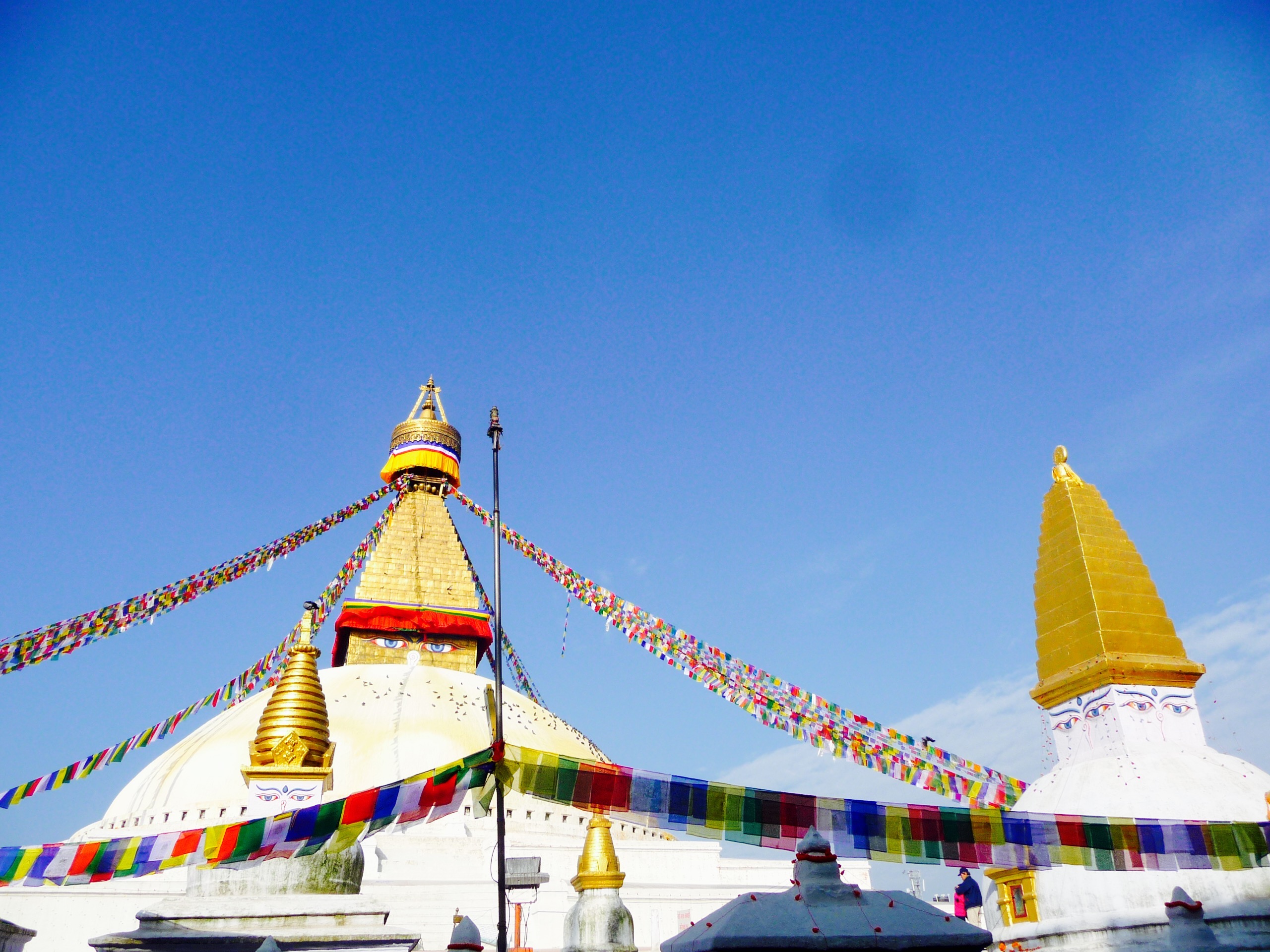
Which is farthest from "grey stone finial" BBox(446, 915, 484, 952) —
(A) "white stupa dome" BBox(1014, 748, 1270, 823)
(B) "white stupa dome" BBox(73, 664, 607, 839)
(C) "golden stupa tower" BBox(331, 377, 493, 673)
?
(C) "golden stupa tower" BBox(331, 377, 493, 673)

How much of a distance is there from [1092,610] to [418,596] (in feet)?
55.0

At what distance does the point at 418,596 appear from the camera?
22.4m

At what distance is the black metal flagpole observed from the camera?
5.08m

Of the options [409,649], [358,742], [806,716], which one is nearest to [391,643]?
[409,649]

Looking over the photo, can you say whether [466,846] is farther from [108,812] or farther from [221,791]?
[108,812]

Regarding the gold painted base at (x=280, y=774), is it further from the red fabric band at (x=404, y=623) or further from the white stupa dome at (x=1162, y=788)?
the red fabric band at (x=404, y=623)

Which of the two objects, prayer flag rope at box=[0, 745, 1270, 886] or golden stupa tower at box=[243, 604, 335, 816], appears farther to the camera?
golden stupa tower at box=[243, 604, 335, 816]

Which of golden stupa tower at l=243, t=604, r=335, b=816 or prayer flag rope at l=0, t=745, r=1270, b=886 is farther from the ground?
golden stupa tower at l=243, t=604, r=335, b=816

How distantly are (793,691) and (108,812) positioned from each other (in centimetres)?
1234

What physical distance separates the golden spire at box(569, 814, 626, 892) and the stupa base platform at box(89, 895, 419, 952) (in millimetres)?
3443

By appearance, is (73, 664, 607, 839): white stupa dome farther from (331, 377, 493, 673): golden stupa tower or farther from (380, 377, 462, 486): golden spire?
(380, 377, 462, 486): golden spire

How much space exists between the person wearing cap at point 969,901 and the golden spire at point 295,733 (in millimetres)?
7422

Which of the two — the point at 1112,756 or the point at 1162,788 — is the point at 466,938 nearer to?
the point at 1162,788

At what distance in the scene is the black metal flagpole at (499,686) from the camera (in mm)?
5082
